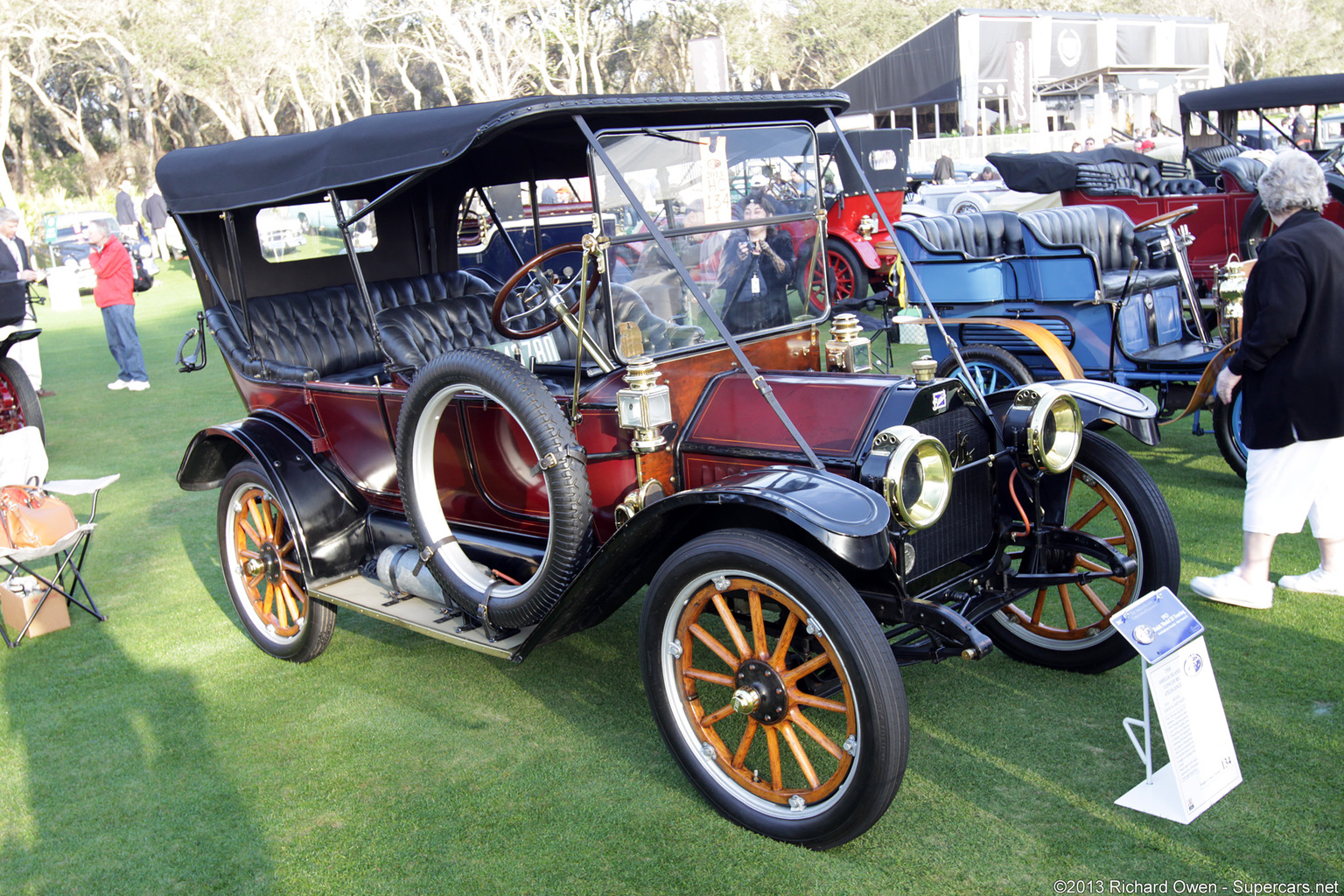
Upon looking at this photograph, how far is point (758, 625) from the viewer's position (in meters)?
2.72

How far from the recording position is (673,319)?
3.32 m

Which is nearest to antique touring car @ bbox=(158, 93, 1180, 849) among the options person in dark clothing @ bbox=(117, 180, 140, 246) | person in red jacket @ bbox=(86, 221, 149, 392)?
person in red jacket @ bbox=(86, 221, 149, 392)

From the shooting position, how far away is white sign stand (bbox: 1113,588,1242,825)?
2.61 m

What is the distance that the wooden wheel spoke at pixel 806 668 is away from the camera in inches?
103

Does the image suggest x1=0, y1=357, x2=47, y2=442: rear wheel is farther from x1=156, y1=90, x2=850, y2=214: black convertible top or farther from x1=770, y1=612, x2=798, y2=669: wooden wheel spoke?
x1=770, y1=612, x2=798, y2=669: wooden wheel spoke

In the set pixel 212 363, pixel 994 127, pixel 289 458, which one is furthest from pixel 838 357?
pixel 994 127

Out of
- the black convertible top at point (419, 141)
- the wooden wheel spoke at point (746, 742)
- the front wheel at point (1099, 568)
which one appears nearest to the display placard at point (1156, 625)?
A: the front wheel at point (1099, 568)

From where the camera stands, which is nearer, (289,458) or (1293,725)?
(1293,725)

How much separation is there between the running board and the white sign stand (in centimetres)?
176

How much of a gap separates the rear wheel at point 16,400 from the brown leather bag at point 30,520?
3.70 metres

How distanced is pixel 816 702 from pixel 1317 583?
→ 2.55 m

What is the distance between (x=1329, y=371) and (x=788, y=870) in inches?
104

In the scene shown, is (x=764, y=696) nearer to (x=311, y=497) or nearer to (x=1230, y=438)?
(x=311, y=497)

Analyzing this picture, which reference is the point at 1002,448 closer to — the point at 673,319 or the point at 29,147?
the point at 673,319
